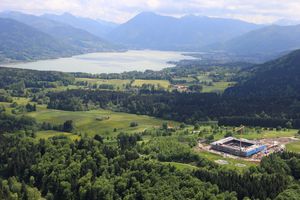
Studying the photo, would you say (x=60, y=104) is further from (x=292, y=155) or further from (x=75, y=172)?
(x=292, y=155)

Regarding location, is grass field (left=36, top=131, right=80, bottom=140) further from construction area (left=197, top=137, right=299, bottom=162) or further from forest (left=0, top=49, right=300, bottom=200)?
construction area (left=197, top=137, right=299, bottom=162)

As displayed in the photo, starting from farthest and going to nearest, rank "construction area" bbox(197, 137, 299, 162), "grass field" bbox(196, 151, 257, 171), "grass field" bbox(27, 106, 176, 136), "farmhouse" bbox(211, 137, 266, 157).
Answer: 1. "grass field" bbox(27, 106, 176, 136)
2. "farmhouse" bbox(211, 137, 266, 157)
3. "construction area" bbox(197, 137, 299, 162)
4. "grass field" bbox(196, 151, 257, 171)

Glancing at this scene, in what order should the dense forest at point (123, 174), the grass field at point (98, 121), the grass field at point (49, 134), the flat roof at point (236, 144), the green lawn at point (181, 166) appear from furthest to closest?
1. the grass field at point (98, 121)
2. the grass field at point (49, 134)
3. the flat roof at point (236, 144)
4. the green lawn at point (181, 166)
5. the dense forest at point (123, 174)

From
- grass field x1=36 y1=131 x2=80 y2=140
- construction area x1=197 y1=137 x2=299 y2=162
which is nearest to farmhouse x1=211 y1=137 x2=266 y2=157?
construction area x1=197 y1=137 x2=299 y2=162

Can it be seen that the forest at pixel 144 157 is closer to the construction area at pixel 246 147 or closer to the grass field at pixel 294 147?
the construction area at pixel 246 147

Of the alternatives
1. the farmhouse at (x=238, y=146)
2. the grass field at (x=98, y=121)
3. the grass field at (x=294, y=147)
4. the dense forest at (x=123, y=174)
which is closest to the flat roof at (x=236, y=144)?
the farmhouse at (x=238, y=146)

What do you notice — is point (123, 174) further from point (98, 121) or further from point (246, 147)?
point (98, 121)
